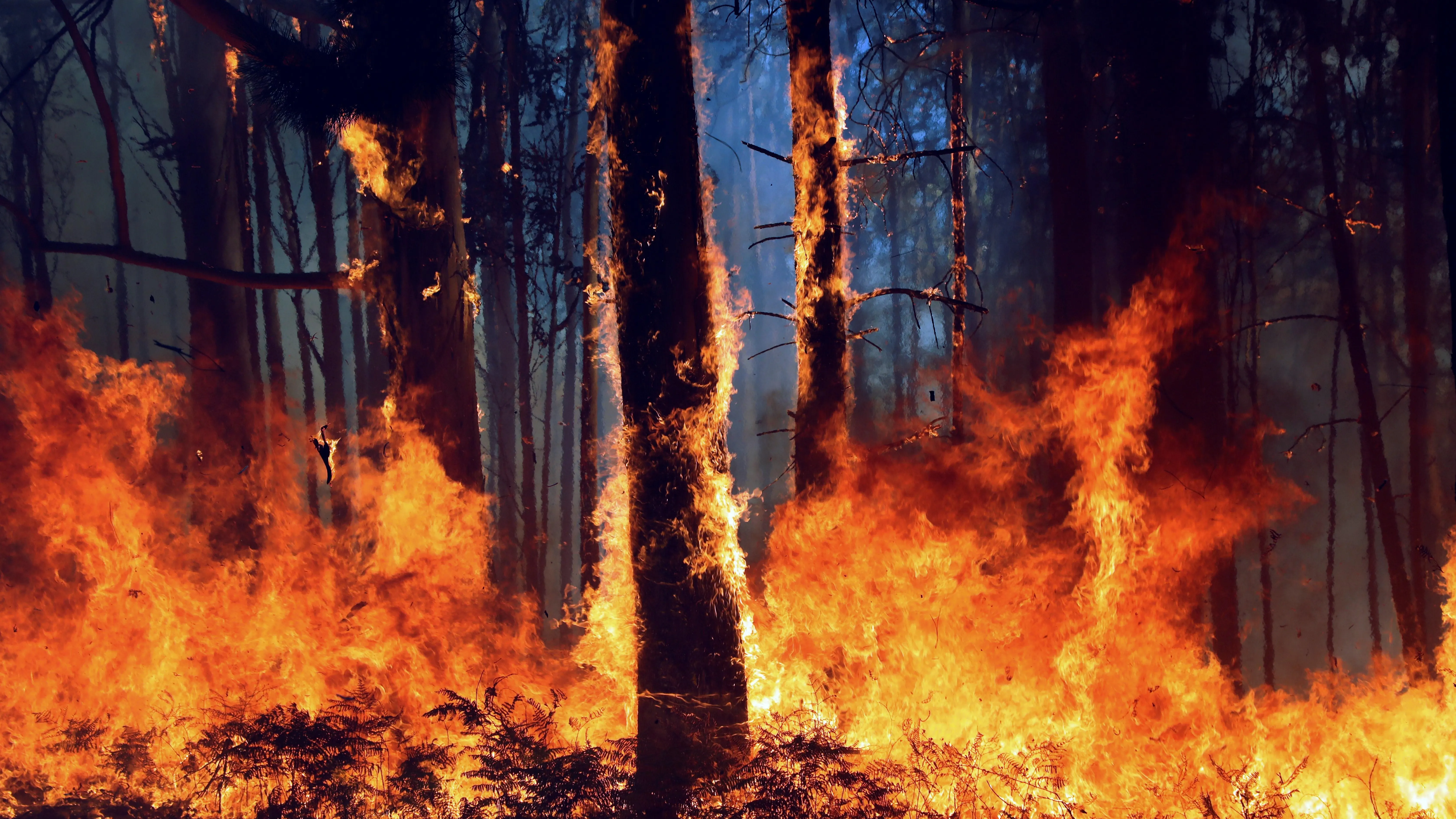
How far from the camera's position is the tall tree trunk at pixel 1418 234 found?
8.98 meters

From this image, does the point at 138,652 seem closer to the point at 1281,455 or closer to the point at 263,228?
the point at 263,228

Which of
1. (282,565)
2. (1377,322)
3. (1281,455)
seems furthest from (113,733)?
(1281,455)

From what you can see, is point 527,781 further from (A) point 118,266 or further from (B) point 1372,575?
(A) point 118,266

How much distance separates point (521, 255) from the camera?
1236 centimetres

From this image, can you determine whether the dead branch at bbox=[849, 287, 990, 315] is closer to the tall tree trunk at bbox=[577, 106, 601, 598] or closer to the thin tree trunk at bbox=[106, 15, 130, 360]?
the tall tree trunk at bbox=[577, 106, 601, 598]

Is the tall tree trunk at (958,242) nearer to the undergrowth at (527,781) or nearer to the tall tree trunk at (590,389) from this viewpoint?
the undergrowth at (527,781)

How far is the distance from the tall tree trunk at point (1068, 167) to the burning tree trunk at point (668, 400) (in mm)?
4155

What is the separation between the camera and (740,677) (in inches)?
212

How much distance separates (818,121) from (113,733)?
26.8ft

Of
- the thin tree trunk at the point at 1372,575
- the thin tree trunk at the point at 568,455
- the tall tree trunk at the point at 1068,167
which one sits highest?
the tall tree trunk at the point at 1068,167

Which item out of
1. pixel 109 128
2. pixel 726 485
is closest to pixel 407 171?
pixel 109 128

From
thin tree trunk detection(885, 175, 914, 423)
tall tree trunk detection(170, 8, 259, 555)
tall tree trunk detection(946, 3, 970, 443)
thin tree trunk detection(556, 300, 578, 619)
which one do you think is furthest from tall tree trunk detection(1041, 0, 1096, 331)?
tall tree trunk detection(170, 8, 259, 555)

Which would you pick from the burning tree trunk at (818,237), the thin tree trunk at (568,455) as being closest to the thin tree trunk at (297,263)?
the thin tree trunk at (568,455)

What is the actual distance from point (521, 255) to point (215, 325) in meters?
4.50
